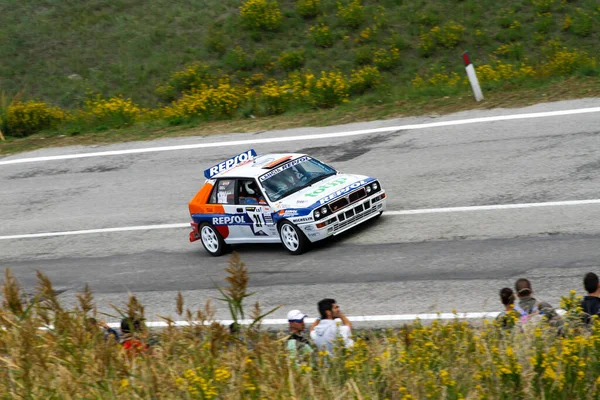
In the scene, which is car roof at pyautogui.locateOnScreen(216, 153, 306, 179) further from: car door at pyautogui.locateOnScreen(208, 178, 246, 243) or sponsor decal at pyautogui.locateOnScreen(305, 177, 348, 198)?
sponsor decal at pyautogui.locateOnScreen(305, 177, 348, 198)

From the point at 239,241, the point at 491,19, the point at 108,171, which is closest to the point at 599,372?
the point at 239,241

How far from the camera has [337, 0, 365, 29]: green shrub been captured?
103 feet

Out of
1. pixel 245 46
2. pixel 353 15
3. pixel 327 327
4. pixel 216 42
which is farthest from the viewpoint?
pixel 216 42

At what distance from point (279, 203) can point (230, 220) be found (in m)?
1.23

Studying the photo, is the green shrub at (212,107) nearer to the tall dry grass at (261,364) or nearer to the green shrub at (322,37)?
the green shrub at (322,37)

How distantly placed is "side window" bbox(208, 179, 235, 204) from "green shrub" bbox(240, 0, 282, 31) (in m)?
18.2

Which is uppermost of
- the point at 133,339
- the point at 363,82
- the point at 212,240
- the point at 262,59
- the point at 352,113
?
the point at 262,59

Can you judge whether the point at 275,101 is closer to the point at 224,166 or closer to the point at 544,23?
the point at 224,166

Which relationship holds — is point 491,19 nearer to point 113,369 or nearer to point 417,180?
point 417,180

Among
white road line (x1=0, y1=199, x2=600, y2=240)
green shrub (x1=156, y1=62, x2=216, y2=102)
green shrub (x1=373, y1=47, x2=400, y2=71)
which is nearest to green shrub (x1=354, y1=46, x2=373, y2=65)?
green shrub (x1=373, y1=47, x2=400, y2=71)

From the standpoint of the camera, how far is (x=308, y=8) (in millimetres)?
32375

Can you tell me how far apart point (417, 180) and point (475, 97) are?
Answer: 14.8ft

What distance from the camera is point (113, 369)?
6109 millimetres

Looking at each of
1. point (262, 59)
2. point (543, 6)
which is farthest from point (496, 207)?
point (262, 59)
